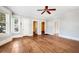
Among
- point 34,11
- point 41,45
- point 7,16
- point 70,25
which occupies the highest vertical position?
point 34,11

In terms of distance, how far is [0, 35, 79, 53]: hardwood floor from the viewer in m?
2.43

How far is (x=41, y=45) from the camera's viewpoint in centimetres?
257

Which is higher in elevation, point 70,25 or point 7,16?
point 7,16

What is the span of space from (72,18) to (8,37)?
69.1 inches

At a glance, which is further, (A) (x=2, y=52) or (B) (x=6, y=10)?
(B) (x=6, y=10)

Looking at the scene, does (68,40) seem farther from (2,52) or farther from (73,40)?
(2,52)

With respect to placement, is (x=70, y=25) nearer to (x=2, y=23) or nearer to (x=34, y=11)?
(x=34, y=11)

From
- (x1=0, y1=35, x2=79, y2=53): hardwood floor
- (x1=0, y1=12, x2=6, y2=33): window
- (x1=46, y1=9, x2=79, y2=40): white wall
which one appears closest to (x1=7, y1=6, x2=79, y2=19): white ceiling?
(x1=46, y1=9, x2=79, y2=40): white wall

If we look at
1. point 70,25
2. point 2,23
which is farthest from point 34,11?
point 70,25

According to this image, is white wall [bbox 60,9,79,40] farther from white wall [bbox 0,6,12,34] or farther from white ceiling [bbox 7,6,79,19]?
white wall [bbox 0,6,12,34]

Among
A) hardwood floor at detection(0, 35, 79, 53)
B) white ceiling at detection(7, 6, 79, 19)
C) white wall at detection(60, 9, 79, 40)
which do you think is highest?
white ceiling at detection(7, 6, 79, 19)
